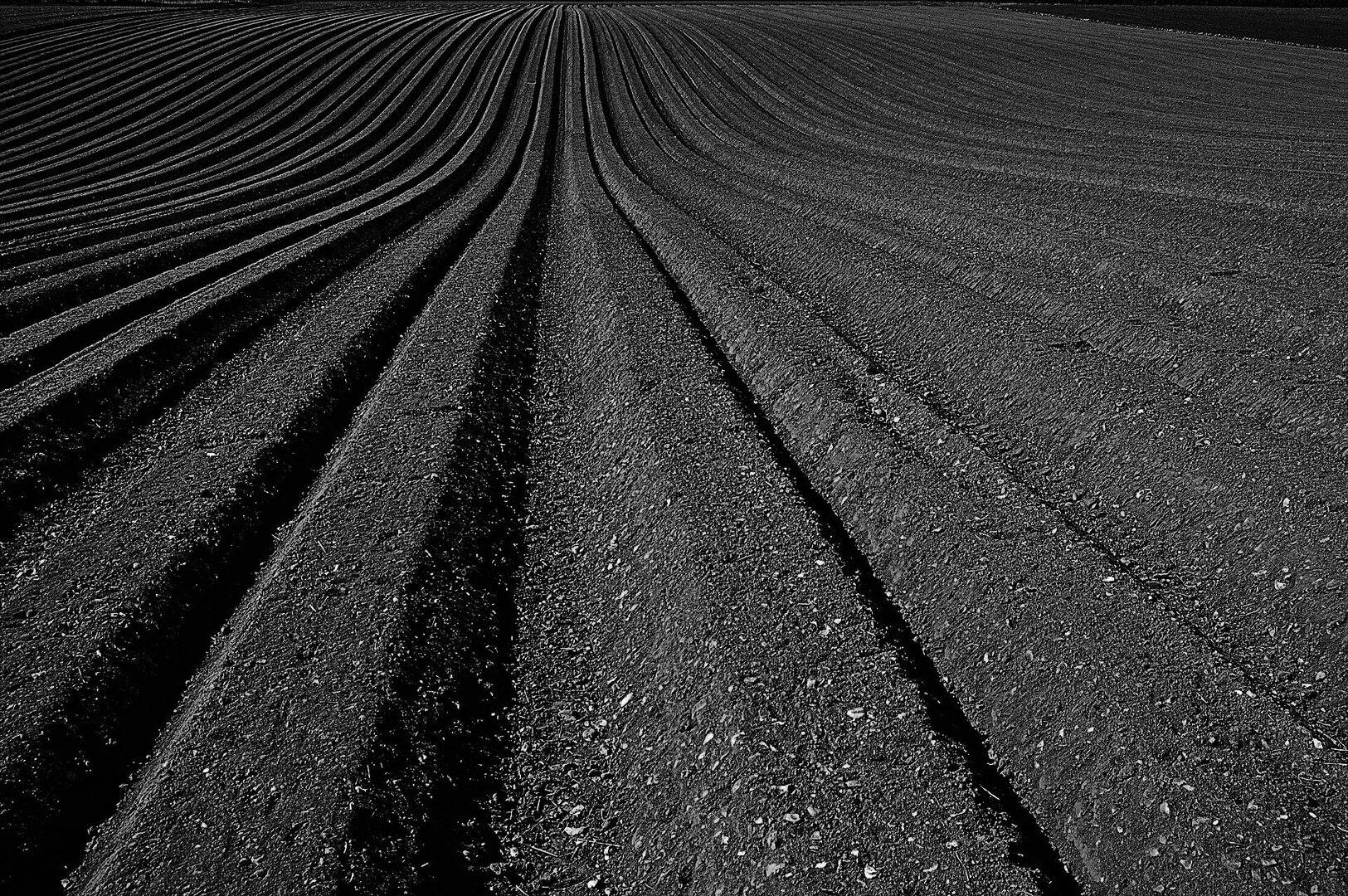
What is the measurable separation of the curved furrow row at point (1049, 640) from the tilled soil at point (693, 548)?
29 mm

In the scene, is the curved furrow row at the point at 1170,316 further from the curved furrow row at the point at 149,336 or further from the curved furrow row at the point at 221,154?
the curved furrow row at the point at 221,154

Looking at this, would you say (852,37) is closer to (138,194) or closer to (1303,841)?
(138,194)

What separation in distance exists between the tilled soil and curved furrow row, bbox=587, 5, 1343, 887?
0.03 metres

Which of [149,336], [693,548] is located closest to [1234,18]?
[693,548]

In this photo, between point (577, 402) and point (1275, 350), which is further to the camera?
point (577, 402)

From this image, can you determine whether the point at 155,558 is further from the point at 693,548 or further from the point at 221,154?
the point at 221,154

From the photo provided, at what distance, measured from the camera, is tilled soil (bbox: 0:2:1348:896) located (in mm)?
4680

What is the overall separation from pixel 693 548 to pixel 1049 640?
2720mm

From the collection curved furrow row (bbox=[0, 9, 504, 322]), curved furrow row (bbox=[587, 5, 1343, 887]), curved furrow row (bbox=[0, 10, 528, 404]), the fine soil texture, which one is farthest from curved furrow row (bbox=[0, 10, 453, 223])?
the fine soil texture

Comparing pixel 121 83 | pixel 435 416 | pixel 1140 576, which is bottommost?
pixel 1140 576

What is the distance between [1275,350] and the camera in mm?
9250

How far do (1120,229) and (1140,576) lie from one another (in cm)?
919

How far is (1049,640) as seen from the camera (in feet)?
19.1

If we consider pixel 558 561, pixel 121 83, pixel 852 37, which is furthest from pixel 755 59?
pixel 558 561
